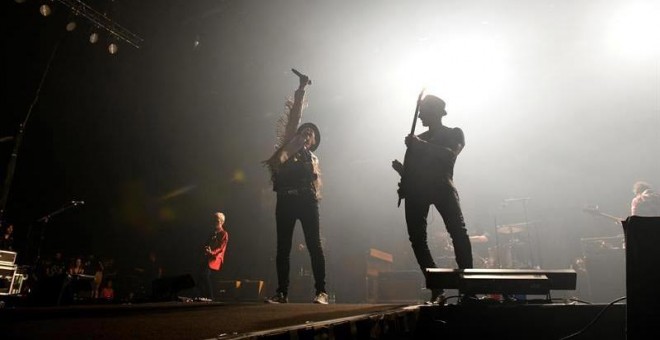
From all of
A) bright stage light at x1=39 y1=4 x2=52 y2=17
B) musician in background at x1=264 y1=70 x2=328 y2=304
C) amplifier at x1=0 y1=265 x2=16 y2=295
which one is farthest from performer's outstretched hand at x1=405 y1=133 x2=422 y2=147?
amplifier at x1=0 y1=265 x2=16 y2=295

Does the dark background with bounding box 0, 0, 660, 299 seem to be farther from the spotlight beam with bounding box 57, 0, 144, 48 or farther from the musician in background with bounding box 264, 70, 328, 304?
the musician in background with bounding box 264, 70, 328, 304

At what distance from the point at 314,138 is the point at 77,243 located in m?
9.97

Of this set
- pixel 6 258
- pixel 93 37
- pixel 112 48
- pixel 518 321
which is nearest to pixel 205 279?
A: pixel 6 258

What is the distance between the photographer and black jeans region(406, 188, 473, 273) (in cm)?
366

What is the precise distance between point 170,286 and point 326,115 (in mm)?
7864

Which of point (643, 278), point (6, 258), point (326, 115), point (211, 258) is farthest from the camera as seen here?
point (326, 115)

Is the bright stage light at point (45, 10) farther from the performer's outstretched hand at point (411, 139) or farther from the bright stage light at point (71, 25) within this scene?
the performer's outstretched hand at point (411, 139)

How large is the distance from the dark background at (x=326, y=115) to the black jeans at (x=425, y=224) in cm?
565

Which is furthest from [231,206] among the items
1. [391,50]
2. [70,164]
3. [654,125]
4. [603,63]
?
[654,125]

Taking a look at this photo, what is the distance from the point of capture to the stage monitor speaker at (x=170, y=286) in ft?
17.4

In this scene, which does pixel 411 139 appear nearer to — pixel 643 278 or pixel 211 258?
pixel 643 278

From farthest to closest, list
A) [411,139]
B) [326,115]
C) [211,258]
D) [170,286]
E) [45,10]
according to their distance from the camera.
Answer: [326,115] < [211,258] < [45,10] < [170,286] < [411,139]

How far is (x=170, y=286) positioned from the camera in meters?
5.43

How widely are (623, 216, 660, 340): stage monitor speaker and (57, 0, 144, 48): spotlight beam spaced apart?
9.56 metres
